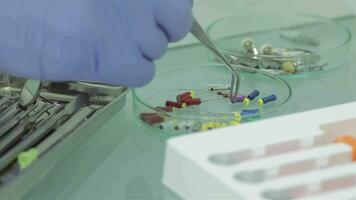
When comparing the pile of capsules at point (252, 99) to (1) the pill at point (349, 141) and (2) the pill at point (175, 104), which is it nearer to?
(2) the pill at point (175, 104)

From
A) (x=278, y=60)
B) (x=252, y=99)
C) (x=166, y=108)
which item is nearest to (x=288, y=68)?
(x=278, y=60)

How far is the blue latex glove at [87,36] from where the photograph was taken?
0.70m

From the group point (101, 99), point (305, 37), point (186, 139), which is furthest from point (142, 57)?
point (305, 37)

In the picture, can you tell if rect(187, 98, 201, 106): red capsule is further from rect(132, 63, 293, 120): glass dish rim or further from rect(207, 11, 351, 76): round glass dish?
rect(207, 11, 351, 76): round glass dish

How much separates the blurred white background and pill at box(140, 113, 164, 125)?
13.2 inches

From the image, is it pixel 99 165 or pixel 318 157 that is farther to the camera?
pixel 99 165

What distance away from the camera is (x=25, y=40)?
2.35 ft

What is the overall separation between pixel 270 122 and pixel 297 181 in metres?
0.09

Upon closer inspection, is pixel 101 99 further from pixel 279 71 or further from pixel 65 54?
pixel 279 71

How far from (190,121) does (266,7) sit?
0.46 metres

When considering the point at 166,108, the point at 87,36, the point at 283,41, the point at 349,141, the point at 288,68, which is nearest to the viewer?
the point at 349,141

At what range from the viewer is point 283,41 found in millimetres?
1106

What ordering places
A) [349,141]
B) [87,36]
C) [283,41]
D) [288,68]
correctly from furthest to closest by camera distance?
1. [283,41]
2. [288,68]
3. [87,36]
4. [349,141]

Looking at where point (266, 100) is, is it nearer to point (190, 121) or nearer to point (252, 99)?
point (252, 99)
